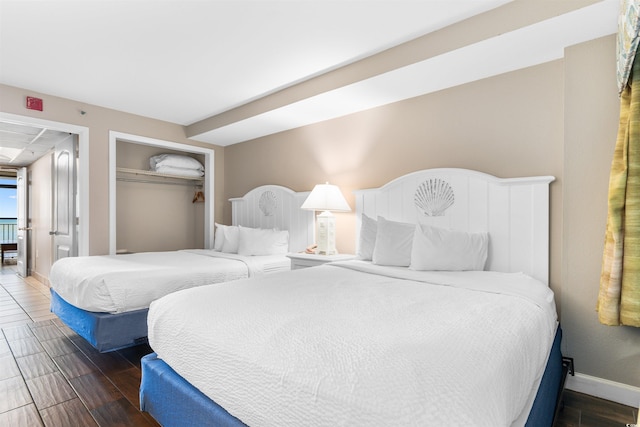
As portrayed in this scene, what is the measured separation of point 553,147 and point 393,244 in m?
1.25

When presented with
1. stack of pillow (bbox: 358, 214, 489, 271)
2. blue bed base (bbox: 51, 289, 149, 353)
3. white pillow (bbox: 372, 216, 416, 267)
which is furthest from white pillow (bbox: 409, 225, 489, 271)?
blue bed base (bbox: 51, 289, 149, 353)

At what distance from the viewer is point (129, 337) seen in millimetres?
2291

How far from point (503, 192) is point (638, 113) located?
0.81 metres

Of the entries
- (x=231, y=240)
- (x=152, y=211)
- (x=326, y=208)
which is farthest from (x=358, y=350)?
(x=152, y=211)

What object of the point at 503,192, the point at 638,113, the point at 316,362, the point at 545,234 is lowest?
the point at 316,362

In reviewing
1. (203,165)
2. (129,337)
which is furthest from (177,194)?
(129,337)

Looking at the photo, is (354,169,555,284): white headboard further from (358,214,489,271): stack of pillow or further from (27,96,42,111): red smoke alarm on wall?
(27,96,42,111): red smoke alarm on wall

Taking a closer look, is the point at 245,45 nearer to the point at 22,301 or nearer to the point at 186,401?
the point at 186,401

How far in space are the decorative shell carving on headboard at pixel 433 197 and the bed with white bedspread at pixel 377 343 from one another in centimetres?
39

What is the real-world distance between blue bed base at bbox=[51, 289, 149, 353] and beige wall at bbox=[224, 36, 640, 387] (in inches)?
76.8

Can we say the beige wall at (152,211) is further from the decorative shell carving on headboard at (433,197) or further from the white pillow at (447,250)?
the white pillow at (447,250)

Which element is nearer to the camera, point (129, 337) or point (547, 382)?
point (547, 382)

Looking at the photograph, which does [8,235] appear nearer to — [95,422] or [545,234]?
[95,422]

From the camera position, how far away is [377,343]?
976 millimetres
